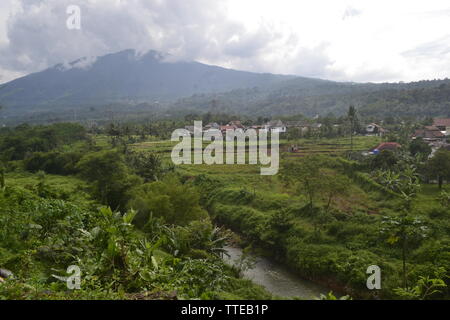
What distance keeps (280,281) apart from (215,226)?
15.0ft

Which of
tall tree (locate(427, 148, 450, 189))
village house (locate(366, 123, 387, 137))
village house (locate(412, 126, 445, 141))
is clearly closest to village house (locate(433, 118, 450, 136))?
village house (locate(412, 126, 445, 141))

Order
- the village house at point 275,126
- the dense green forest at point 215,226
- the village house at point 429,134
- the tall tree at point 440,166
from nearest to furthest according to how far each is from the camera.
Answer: the dense green forest at point 215,226
the tall tree at point 440,166
the village house at point 429,134
the village house at point 275,126

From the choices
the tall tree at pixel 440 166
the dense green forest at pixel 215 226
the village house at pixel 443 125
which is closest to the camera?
the dense green forest at pixel 215 226

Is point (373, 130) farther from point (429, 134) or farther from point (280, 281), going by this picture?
point (280, 281)

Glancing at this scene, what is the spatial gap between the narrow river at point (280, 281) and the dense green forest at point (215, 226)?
535 mm

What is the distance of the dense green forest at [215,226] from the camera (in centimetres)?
681

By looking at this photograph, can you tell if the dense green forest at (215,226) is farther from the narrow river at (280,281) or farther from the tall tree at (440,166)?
the narrow river at (280,281)

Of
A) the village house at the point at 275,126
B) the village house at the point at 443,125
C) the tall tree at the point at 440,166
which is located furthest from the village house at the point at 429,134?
the tall tree at the point at 440,166

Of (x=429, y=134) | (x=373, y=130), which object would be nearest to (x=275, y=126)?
(x=373, y=130)

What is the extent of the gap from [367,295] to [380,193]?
35.8ft

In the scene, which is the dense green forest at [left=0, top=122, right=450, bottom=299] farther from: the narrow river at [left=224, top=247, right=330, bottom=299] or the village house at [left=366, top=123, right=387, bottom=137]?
the village house at [left=366, top=123, right=387, bottom=137]
